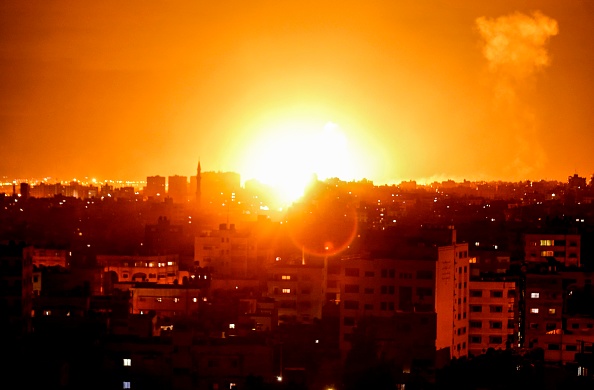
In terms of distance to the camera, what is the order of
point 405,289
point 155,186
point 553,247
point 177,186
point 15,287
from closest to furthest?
point 15,287
point 405,289
point 553,247
point 177,186
point 155,186

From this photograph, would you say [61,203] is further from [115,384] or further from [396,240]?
[115,384]

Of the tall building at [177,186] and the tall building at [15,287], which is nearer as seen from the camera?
the tall building at [15,287]

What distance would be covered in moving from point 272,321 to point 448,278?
2.02m

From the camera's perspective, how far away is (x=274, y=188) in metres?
45.3

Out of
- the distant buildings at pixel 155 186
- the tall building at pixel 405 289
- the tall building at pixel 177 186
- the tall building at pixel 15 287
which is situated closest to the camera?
the tall building at pixel 15 287

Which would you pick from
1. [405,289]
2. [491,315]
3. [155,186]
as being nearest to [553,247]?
[491,315]

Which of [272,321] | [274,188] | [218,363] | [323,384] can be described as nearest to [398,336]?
[323,384]

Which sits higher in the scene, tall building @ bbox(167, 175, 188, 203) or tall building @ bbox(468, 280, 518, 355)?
tall building @ bbox(167, 175, 188, 203)

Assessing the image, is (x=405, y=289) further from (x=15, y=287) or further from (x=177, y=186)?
(x=177, y=186)

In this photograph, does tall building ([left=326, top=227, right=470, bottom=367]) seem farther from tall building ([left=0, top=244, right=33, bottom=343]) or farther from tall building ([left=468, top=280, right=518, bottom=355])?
tall building ([left=0, top=244, right=33, bottom=343])

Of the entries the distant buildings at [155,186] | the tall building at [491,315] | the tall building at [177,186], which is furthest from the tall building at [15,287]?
the distant buildings at [155,186]

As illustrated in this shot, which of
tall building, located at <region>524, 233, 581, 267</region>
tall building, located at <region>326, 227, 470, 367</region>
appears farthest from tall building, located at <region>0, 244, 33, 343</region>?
tall building, located at <region>524, 233, 581, 267</region>

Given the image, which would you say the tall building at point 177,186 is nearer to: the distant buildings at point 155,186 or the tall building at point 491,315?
the distant buildings at point 155,186

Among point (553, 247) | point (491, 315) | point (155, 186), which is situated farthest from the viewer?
point (155, 186)
